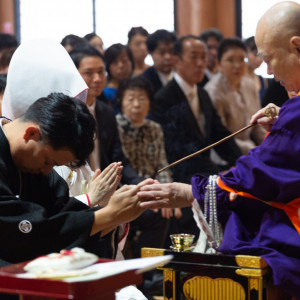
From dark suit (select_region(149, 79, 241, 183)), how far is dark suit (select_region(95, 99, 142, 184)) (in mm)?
426

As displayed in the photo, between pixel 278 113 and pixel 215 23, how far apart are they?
776cm

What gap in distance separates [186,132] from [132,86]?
0.60 m

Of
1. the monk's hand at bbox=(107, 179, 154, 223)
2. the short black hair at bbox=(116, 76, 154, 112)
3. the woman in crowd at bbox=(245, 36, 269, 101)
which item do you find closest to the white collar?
the short black hair at bbox=(116, 76, 154, 112)

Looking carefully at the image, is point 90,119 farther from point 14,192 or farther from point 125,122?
point 125,122

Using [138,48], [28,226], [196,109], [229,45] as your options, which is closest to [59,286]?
[28,226]

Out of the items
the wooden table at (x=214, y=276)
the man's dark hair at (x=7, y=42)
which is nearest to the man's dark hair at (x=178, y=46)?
the man's dark hair at (x=7, y=42)

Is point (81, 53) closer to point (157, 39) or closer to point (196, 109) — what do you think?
point (196, 109)

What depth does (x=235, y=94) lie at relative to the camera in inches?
245

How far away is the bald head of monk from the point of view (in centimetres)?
A: 297

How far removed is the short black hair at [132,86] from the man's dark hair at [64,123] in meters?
2.87

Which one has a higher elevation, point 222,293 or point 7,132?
point 7,132

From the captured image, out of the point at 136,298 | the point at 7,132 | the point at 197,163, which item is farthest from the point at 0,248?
the point at 197,163

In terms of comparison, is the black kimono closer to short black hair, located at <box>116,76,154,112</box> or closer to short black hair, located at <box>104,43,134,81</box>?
short black hair, located at <box>116,76,154,112</box>

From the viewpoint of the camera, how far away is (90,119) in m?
2.38
